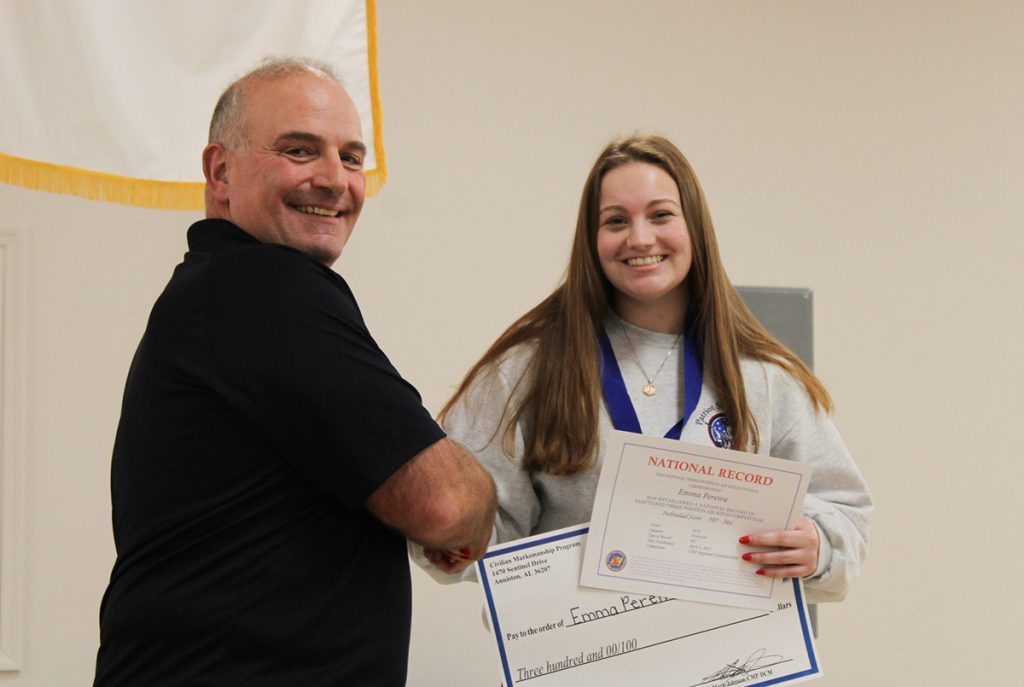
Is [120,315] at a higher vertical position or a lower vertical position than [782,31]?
lower

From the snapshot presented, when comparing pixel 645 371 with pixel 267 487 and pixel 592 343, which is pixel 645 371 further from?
pixel 267 487

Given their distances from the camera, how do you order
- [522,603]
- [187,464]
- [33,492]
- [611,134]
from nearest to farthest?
1. [187,464]
2. [522,603]
3. [33,492]
4. [611,134]

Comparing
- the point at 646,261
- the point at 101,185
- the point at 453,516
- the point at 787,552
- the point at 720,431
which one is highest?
the point at 101,185

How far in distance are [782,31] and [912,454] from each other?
161cm

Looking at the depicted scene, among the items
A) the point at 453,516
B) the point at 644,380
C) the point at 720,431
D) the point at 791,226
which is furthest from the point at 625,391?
the point at 791,226

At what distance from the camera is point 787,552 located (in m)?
1.96

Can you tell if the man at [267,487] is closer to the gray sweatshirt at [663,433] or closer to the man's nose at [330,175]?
the man's nose at [330,175]

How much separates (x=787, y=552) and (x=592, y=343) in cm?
56

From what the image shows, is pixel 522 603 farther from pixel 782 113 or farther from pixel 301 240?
pixel 782 113

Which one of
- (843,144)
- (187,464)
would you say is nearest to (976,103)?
(843,144)

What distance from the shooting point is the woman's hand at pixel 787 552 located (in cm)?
196

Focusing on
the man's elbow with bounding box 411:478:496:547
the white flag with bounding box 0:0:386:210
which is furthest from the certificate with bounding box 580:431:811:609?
the white flag with bounding box 0:0:386:210

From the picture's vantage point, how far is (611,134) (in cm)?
362

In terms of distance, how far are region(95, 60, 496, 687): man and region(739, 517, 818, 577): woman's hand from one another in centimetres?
67
